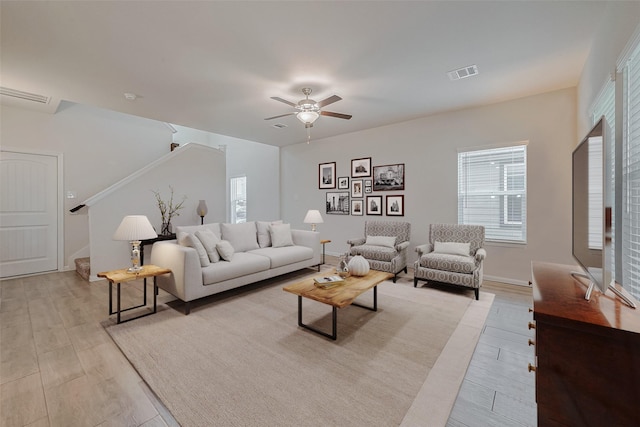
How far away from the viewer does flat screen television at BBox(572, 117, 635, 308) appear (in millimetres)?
1233

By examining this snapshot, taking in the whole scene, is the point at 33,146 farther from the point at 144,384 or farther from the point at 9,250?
the point at 144,384

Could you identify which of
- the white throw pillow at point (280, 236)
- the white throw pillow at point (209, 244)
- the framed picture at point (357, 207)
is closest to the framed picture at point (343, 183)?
the framed picture at point (357, 207)

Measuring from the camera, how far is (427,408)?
1646mm

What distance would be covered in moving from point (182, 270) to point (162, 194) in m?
2.93

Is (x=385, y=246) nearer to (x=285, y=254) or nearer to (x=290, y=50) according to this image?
(x=285, y=254)

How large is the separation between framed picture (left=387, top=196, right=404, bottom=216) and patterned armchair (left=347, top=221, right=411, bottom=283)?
480 millimetres

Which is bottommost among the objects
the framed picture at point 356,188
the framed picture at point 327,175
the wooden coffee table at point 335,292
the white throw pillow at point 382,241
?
the wooden coffee table at point 335,292

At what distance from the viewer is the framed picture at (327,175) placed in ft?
20.5

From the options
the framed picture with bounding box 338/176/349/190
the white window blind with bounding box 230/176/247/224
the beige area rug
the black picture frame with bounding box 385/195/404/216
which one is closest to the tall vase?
the beige area rug

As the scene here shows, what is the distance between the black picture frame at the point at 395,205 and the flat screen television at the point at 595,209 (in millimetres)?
3335

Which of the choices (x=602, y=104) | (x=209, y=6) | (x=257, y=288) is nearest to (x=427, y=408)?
(x=257, y=288)

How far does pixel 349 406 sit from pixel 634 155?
2441 millimetres

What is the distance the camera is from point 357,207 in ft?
19.2

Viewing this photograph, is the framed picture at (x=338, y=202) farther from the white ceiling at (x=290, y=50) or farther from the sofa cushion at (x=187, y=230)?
the sofa cushion at (x=187, y=230)
